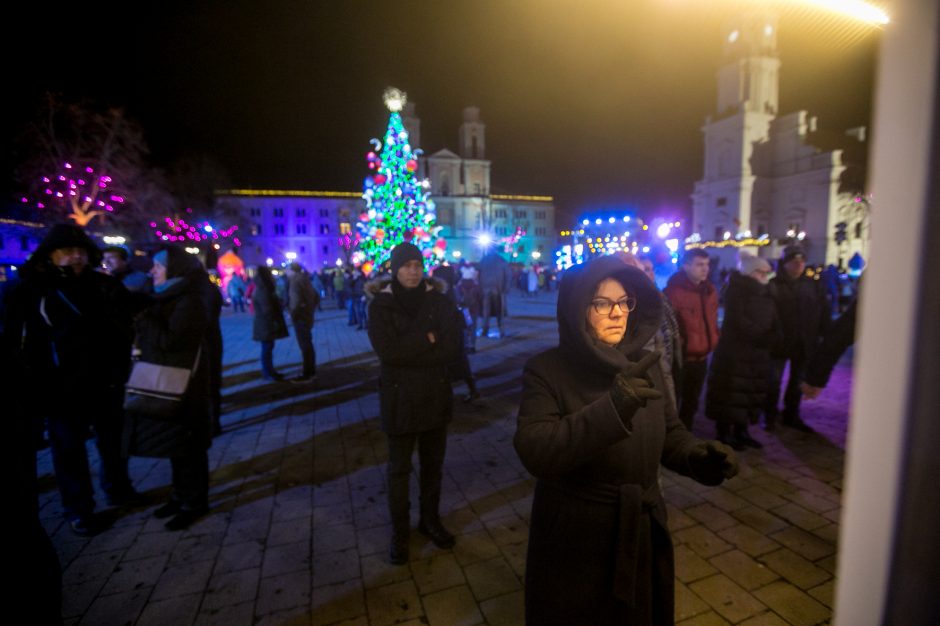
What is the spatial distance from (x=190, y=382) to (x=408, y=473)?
6.01 ft

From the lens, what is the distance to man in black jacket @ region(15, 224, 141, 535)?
10.8 feet

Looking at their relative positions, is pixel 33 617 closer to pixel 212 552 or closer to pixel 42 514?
pixel 212 552

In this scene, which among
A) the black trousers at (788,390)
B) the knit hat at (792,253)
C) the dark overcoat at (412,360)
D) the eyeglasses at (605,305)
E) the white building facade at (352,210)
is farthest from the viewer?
the white building facade at (352,210)

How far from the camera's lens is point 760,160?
47.7 m

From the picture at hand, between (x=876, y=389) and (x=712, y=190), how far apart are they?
5673 cm

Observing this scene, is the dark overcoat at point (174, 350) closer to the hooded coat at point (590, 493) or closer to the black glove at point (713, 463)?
the hooded coat at point (590, 493)

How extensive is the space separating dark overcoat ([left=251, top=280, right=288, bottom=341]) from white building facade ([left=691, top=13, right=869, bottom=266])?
44.4 meters

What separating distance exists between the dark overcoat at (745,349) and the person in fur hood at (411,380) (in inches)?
120

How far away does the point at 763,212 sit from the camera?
47812 mm

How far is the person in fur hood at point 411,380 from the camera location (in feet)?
10.00

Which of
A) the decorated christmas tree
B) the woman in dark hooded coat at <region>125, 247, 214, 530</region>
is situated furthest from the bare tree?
the woman in dark hooded coat at <region>125, 247, 214, 530</region>

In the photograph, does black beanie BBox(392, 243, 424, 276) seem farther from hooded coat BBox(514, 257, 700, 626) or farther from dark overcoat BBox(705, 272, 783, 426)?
dark overcoat BBox(705, 272, 783, 426)

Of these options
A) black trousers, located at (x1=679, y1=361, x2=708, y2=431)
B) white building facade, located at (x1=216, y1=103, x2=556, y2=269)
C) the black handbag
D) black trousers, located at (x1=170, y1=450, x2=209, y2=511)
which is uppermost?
white building facade, located at (x1=216, y1=103, x2=556, y2=269)

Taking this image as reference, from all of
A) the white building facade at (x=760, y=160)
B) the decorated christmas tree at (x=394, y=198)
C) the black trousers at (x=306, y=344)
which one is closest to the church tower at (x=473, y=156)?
the white building facade at (x=760, y=160)
